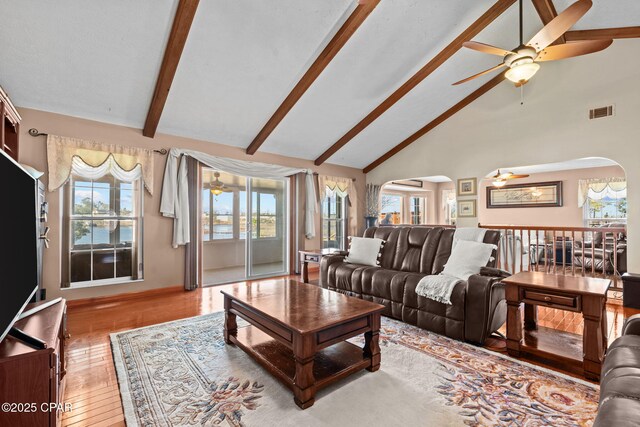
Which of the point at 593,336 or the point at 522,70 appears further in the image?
the point at 522,70

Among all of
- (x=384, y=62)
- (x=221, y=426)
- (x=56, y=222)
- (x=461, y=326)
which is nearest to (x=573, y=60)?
(x=384, y=62)

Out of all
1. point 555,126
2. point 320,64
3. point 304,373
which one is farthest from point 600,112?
point 304,373

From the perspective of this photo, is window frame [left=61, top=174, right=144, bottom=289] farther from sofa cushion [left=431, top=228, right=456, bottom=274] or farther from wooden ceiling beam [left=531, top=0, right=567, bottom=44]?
wooden ceiling beam [left=531, top=0, right=567, bottom=44]

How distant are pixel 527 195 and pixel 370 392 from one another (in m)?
8.63

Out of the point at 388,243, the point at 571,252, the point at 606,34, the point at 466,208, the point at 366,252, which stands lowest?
the point at 571,252

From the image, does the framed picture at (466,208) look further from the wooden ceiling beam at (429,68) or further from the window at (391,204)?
the window at (391,204)

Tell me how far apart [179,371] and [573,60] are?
6230mm

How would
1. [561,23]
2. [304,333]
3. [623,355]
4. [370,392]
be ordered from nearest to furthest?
[623,355], [304,333], [370,392], [561,23]

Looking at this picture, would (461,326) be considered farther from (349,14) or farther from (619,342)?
(349,14)

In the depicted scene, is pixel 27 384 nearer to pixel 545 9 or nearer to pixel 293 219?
pixel 293 219

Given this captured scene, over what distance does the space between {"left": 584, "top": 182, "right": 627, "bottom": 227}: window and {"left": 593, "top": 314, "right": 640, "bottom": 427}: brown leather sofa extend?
25.0ft

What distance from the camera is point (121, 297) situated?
160 inches

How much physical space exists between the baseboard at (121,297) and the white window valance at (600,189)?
366 inches

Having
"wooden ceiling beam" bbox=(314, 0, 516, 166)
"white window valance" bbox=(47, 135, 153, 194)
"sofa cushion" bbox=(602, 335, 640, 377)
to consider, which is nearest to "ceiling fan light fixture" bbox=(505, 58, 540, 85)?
"wooden ceiling beam" bbox=(314, 0, 516, 166)
